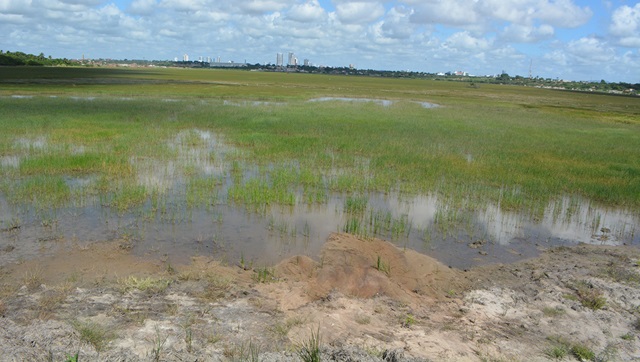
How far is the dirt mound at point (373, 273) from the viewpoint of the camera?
263 inches

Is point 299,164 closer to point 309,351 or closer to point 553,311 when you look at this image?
point 553,311

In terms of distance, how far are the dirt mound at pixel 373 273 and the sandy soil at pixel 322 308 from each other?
0.10 feet

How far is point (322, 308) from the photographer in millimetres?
5965

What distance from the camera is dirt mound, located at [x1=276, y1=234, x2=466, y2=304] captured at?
21.9ft

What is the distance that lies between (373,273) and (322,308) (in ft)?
4.73

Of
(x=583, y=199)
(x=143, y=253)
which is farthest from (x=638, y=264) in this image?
(x=143, y=253)

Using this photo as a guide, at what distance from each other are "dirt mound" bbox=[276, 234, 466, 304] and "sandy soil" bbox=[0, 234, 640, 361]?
0.03m

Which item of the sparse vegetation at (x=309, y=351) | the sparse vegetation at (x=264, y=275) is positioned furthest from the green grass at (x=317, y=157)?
the sparse vegetation at (x=309, y=351)

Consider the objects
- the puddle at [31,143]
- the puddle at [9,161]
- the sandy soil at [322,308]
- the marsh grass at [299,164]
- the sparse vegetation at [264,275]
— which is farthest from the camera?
the puddle at [31,143]

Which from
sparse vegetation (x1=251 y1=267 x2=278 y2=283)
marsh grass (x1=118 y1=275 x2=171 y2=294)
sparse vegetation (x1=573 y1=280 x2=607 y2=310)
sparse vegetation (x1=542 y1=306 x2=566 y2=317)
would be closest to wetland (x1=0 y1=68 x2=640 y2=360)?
sparse vegetation (x1=251 y1=267 x2=278 y2=283)

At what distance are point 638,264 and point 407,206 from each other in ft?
15.0

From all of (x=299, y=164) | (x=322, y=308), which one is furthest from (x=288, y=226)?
(x=299, y=164)

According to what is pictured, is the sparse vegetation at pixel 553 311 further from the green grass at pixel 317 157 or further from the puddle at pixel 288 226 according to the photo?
the green grass at pixel 317 157

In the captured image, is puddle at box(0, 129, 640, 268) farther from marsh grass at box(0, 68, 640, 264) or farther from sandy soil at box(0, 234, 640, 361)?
sandy soil at box(0, 234, 640, 361)
